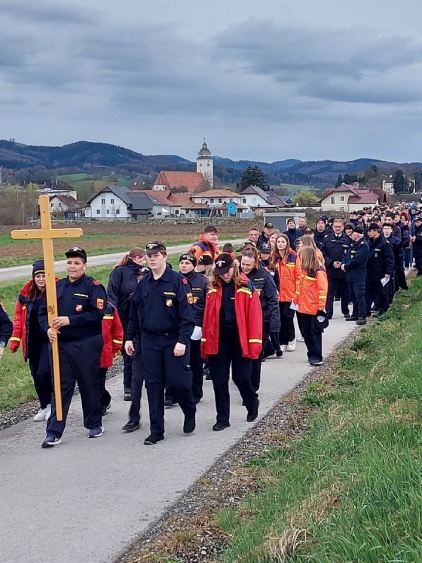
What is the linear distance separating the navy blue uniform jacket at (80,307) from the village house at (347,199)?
96.2 metres

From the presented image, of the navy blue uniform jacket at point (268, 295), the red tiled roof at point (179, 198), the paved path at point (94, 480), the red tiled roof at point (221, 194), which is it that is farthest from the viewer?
the red tiled roof at point (179, 198)

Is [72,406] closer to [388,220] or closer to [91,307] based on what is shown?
[91,307]

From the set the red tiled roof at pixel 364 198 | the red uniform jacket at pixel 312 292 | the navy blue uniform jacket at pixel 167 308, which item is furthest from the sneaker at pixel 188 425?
the red tiled roof at pixel 364 198

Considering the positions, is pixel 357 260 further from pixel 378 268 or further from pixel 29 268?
pixel 29 268

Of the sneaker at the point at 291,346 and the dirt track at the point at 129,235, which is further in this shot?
the dirt track at the point at 129,235

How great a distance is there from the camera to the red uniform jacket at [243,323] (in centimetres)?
808

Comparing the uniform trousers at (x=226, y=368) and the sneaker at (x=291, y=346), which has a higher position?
the uniform trousers at (x=226, y=368)

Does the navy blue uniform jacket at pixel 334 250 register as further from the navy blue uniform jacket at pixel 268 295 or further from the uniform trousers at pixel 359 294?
the navy blue uniform jacket at pixel 268 295

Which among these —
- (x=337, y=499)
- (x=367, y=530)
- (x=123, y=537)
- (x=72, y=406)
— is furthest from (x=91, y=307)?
(x=367, y=530)

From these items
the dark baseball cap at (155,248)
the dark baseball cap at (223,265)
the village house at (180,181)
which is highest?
the village house at (180,181)

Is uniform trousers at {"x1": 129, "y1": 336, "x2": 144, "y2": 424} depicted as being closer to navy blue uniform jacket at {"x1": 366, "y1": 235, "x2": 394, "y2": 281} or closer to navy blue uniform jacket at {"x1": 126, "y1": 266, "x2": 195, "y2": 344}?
navy blue uniform jacket at {"x1": 126, "y1": 266, "x2": 195, "y2": 344}

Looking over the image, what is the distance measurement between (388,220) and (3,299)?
10695mm

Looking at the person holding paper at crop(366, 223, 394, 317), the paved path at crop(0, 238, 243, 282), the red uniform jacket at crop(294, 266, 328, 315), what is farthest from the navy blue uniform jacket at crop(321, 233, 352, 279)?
the paved path at crop(0, 238, 243, 282)

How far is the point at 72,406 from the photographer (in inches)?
364
